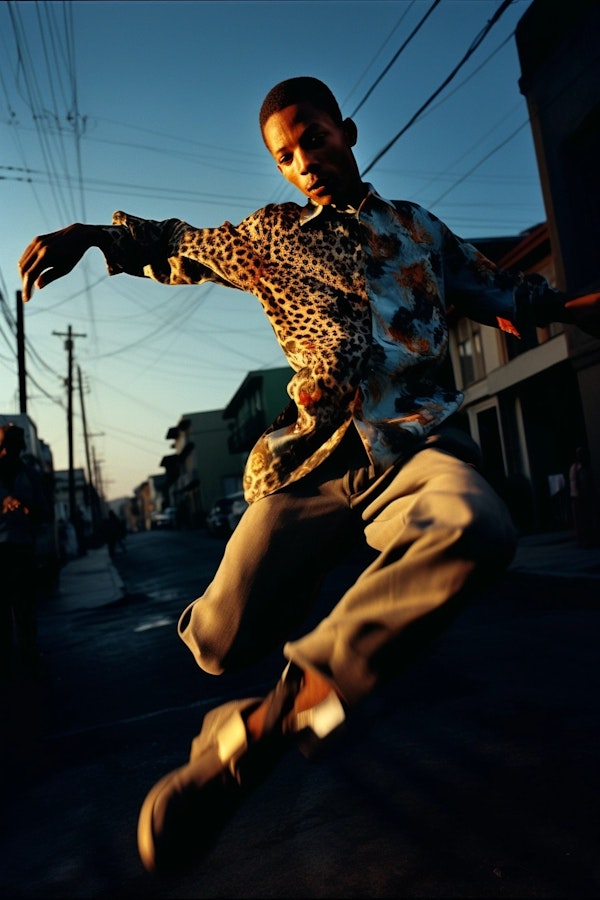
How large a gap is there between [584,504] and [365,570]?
1305 cm

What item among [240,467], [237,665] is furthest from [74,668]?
[240,467]

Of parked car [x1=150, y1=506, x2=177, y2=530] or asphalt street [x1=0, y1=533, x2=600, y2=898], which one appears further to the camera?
parked car [x1=150, y1=506, x2=177, y2=530]

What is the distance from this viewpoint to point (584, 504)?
14164mm

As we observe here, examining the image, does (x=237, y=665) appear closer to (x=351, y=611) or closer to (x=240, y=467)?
(x=351, y=611)

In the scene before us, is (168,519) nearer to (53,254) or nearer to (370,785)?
(370,785)

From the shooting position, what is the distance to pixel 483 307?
97.3 inches

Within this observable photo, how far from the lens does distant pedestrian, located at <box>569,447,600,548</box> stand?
1389cm

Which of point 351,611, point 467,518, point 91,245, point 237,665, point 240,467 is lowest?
point 237,665

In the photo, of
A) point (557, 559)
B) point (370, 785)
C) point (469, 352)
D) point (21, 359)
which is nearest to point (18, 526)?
point (370, 785)

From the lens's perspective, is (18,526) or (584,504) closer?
(18,526)

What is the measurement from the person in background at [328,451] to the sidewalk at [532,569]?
813 centimetres

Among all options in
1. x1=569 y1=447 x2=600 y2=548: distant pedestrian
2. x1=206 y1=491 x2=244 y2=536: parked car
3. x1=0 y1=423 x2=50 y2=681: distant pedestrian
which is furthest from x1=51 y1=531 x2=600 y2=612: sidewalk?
x1=206 y1=491 x2=244 y2=536: parked car

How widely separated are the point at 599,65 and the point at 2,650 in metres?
11.5

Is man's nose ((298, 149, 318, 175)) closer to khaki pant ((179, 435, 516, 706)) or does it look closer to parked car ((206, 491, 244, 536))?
A: khaki pant ((179, 435, 516, 706))
